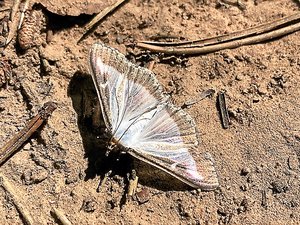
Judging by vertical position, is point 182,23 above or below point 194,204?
above

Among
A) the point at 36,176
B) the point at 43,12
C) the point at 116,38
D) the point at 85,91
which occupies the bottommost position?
the point at 36,176

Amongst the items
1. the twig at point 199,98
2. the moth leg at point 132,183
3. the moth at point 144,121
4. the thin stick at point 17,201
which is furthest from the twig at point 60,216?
the twig at point 199,98

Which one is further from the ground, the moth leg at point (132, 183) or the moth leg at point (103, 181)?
the moth leg at point (103, 181)

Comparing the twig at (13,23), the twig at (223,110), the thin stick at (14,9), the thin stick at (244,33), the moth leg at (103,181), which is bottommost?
the moth leg at (103,181)

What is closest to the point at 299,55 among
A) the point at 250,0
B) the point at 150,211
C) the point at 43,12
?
the point at 250,0

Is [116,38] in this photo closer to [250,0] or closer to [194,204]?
[250,0]

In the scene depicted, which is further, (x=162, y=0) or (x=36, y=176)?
(x=162, y=0)

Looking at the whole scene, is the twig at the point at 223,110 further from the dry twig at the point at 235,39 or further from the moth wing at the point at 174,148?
the dry twig at the point at 235,39
